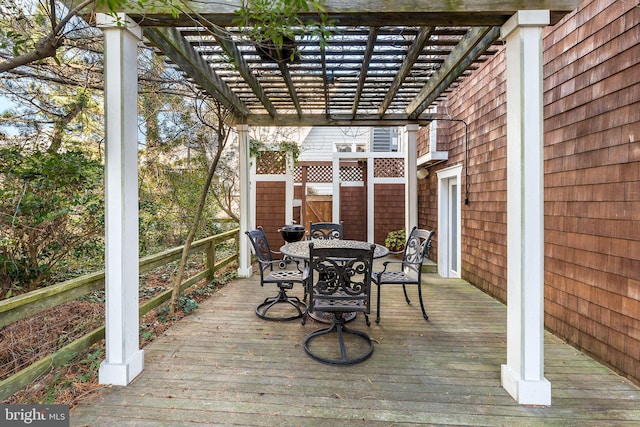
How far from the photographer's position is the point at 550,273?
9.54 ft

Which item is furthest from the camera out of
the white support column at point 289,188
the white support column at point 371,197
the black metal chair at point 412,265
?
the white support column at point 371,197

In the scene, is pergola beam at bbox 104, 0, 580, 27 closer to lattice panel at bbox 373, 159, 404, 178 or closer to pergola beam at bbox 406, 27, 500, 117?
pergola beam at bbox 406, 27, 500, 117

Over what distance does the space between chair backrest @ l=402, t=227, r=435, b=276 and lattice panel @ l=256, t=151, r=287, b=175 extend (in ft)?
11.2

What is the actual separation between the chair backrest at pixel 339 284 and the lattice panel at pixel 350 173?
16.3ft

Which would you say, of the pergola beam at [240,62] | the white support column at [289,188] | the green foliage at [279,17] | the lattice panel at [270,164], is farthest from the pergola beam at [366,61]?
the lattice panel at [270,164]

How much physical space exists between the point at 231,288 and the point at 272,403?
2638 millimetres

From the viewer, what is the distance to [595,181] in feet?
7.73

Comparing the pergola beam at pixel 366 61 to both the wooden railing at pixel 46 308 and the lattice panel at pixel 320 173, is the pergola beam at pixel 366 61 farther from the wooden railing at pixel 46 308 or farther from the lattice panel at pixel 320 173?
the lattice panel at pixel 320 173

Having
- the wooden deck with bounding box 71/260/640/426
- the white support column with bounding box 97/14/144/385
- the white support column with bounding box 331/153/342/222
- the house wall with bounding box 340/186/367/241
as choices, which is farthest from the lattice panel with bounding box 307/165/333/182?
the white support column with bounding box 97/14/144/385

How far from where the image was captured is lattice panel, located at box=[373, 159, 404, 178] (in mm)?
7000

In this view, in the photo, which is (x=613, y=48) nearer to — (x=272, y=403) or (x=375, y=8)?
(x=375, y=8)

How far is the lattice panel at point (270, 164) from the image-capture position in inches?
246

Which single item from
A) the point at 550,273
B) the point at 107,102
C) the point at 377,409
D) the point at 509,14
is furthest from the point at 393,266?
the point at 107,102

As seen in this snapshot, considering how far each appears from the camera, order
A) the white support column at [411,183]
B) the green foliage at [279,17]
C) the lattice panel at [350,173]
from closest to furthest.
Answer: the green foliage at [279,17]
the white support column at [411,183]
the lattice panel at [350,173]
